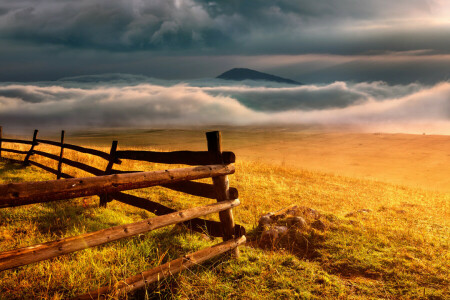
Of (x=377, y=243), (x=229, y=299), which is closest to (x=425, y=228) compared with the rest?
(x=377, y=243)

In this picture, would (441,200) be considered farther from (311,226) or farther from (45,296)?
(45,296)

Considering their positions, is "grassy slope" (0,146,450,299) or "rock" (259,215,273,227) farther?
"rock" (259,215,273,227)

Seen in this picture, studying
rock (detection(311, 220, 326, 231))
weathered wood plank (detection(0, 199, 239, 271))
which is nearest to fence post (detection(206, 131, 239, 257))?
weathered wood plank (detection(0, 199, 239, 271))

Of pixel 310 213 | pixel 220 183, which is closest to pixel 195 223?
pixel 220 183

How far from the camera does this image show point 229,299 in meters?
3.63

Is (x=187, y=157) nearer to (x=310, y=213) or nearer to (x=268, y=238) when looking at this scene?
(x=268, y=238)

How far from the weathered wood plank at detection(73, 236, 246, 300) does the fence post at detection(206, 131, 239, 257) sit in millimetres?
236

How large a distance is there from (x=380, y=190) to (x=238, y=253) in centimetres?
1225

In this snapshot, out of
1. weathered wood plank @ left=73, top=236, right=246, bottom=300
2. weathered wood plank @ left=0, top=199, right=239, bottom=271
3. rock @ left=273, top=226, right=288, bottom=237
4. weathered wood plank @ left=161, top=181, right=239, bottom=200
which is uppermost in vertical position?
weathered wood plank @ left=161, top=181, right=239, bottom=200

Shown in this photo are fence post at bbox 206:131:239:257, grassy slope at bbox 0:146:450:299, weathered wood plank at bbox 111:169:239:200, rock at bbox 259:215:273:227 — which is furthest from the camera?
rock at bbox 259:215:273:227

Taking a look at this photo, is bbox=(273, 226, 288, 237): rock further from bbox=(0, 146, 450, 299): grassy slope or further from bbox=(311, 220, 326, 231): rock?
bbox=(311, 220, 326, 231): rock

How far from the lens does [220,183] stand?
15.5 feet

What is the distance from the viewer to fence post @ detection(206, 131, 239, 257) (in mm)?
4680

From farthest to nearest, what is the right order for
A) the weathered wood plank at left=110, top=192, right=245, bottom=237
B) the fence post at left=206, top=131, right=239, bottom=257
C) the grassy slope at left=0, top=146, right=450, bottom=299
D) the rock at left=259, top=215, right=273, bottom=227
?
the rock at left=259, top=215, right=273, bottom=227 → the weathered wood plank at left=110, top=192, right=245, bottom=237 → the fence post at left=206, top=131, right=239, bottom=257 → the grassy slope at left=0, top=146, right=450, bottom=299
